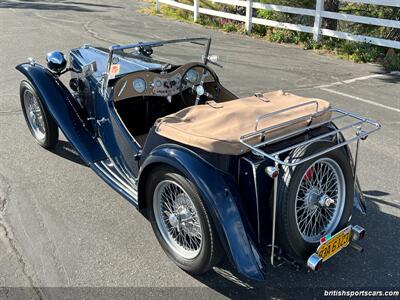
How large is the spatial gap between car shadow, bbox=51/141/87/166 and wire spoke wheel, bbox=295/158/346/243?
270cm

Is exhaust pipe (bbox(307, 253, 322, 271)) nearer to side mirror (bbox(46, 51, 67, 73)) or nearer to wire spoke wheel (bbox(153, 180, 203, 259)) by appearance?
wire spoke wheel (bbox(153, 180, 203, 259))

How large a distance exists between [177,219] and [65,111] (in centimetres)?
199

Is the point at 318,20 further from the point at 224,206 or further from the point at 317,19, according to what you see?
the point at 224,206

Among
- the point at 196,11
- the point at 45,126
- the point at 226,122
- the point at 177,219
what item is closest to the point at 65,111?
the point at 45,126

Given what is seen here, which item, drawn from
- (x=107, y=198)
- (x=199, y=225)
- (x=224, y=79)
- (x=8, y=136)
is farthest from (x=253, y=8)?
(x=199, y=225)

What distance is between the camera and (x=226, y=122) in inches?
119

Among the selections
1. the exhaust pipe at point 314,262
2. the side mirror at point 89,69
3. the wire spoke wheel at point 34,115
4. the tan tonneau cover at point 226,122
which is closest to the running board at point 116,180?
the tan tonneau cover at point 226,122

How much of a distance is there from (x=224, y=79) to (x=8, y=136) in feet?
13.2

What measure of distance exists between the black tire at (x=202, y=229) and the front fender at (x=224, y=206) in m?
0.07

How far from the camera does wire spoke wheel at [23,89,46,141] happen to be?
4.98 m

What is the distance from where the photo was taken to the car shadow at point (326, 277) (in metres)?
2.96

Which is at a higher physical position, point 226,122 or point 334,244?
point 226,122

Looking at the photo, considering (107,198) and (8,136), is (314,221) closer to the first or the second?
(107,198)

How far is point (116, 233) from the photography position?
358 centimetres
